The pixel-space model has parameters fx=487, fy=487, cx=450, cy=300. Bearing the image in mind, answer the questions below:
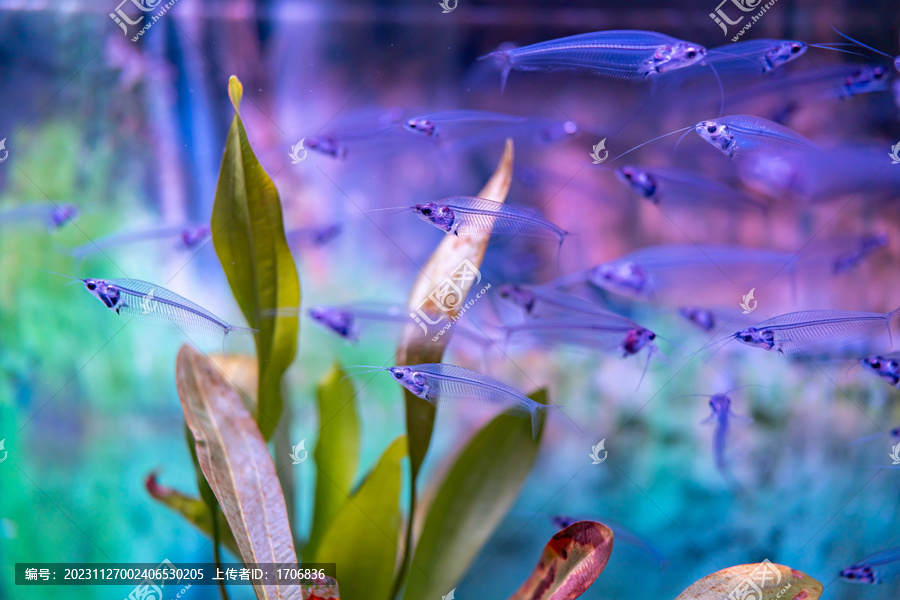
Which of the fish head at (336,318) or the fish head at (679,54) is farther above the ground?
the fish head at (679,54)

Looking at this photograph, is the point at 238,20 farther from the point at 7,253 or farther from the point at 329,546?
the point at 329,546

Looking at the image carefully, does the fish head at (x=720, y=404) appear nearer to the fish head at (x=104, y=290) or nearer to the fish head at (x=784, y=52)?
the fish head at (x=784, y=52)

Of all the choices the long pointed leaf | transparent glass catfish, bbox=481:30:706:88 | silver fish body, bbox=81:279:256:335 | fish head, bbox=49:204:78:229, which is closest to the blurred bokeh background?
fish head, bbox=49:204:78:229

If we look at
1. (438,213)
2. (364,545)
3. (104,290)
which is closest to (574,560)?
(364,545)

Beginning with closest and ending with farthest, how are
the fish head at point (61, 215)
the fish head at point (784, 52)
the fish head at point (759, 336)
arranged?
the fish head at point (759, 336) → the fish head at point (784, 52) → the fish head at point (61, 215)

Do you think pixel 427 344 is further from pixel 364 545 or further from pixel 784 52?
pixel 784 52

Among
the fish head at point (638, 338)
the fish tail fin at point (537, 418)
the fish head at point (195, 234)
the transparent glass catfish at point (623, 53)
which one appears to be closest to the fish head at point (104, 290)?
the fish head at point (195, 234)

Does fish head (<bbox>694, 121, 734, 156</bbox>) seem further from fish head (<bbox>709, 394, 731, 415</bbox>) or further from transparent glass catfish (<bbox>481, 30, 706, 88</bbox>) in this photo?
fish head (<bbox>709, 394, 731, 415</bbox>)
